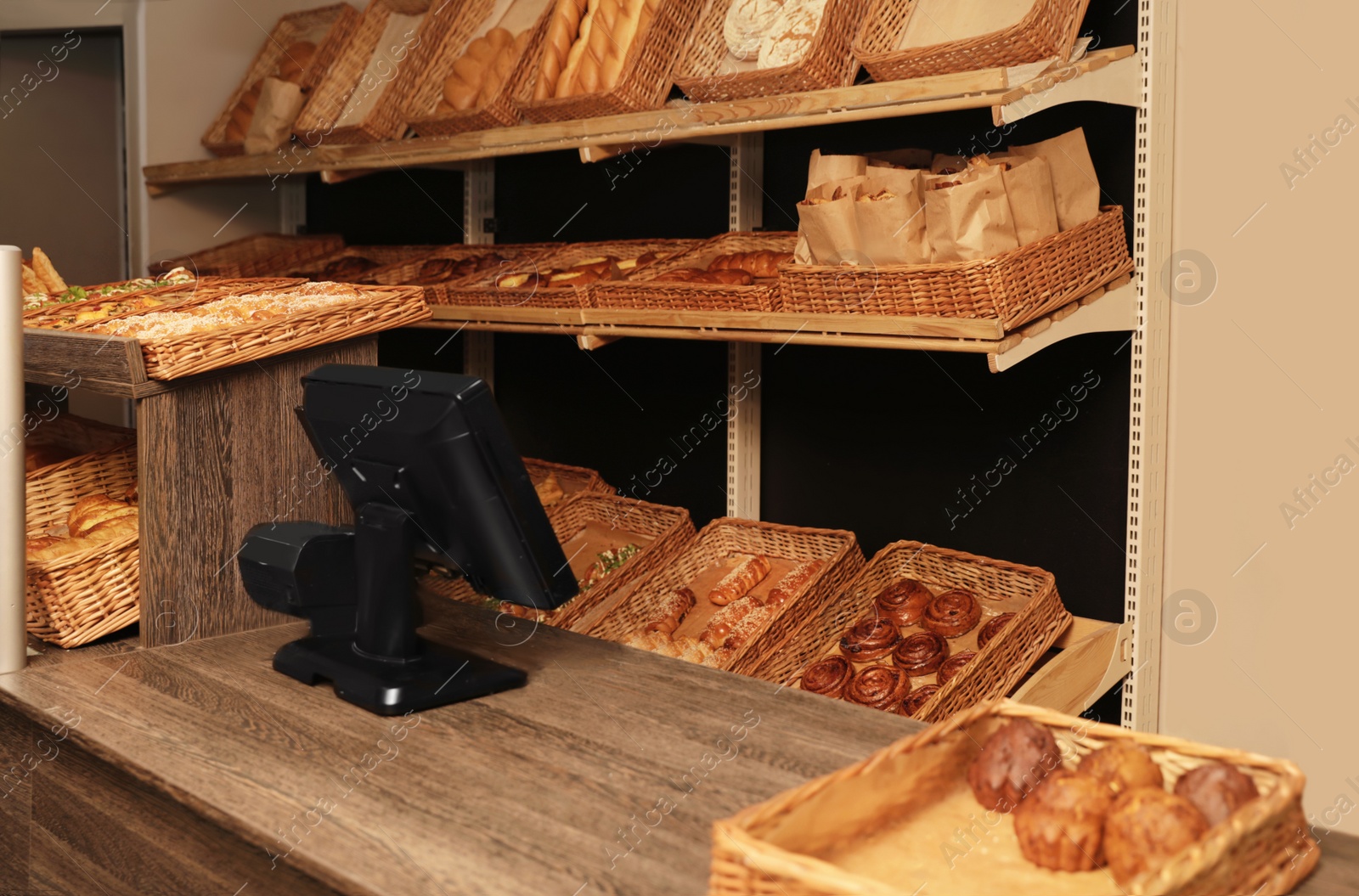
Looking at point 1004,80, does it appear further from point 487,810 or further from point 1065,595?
point 487,810

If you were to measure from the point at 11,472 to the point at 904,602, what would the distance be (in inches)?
67.3

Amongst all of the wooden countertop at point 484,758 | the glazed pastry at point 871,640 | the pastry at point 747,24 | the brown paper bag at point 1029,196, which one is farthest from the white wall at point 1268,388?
the wooden countertop at point 484,758

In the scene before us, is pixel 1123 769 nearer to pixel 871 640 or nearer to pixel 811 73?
pixel 871 640

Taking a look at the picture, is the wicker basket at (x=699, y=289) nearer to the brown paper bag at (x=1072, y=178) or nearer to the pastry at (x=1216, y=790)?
the brown paper bag at (x=1072, y=178)

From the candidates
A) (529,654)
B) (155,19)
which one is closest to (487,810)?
(529,654)

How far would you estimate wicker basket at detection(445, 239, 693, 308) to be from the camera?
2844 millimetres

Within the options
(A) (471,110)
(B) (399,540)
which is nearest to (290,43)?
(A) (471,110)

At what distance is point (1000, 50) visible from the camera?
2.05 meters

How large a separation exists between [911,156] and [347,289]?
1.21 meters

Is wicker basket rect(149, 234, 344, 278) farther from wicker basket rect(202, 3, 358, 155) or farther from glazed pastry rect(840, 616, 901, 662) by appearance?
glazed pastry rect(840, 616, 901, 662)

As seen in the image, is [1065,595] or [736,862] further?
[1065,595]

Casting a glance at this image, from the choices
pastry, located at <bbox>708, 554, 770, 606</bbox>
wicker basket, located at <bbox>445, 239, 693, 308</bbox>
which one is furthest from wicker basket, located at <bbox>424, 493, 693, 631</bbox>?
wicker basket, located at <bbox>445, 239, 693, 308</bbox>

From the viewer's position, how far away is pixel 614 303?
2.66 meters

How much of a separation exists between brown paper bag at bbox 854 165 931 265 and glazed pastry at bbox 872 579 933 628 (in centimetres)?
76
